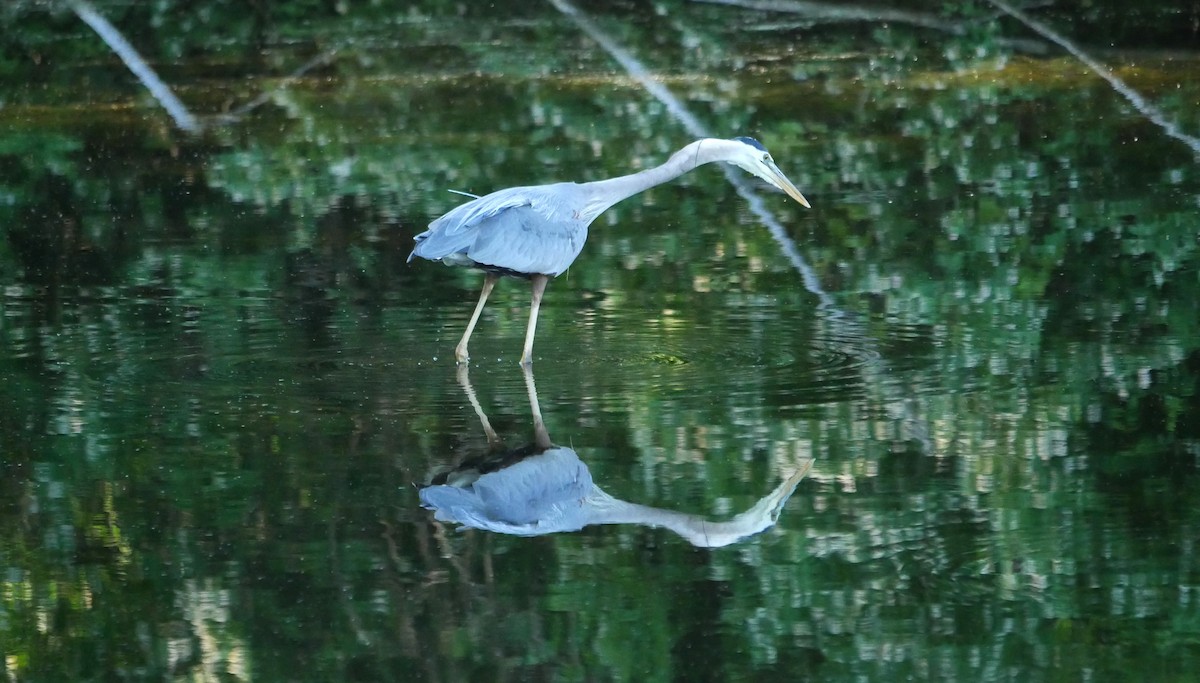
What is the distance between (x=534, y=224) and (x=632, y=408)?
124 centimetres

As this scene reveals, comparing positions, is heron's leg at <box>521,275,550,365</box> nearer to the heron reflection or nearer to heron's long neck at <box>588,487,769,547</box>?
the heron reflection

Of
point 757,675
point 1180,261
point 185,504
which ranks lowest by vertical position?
point 757,675

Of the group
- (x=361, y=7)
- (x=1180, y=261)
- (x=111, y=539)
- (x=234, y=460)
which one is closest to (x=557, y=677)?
(x=111, y=539)

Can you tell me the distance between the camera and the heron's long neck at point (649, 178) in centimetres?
941

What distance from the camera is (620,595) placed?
6.15 meters

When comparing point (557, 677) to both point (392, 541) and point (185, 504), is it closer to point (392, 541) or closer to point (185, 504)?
point (392, 541)

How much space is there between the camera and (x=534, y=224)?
9070mm

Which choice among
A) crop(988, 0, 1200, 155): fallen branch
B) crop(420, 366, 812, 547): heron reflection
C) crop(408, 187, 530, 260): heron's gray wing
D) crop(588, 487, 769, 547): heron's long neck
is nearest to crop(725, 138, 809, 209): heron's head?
crop(408, 187, 530, 260): heron's gray wing

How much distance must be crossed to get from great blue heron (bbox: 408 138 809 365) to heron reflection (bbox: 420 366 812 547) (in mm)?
1461

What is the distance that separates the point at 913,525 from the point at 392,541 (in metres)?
1.74

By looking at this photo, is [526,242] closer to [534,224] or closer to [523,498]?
[534,224]

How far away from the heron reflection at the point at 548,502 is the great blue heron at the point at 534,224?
4.79 ft

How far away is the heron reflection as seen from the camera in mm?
6789

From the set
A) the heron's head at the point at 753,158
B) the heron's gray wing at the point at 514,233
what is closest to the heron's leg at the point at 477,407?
the heron's gray wing at the point at 514,233
